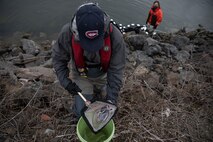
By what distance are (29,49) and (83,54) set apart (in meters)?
5.80

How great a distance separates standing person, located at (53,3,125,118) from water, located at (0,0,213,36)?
818cm

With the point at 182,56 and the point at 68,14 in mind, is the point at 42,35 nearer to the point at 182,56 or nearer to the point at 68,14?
the point at 68,14

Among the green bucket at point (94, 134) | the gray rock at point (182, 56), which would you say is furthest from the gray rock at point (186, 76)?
the green bucket at point (94, 134)

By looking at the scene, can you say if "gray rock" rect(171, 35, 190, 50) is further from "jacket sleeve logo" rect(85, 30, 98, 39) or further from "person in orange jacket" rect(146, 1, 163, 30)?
"jacket sleeve logo" rect(85, 30, 98, 39)

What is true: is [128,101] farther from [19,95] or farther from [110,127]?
[19,95]

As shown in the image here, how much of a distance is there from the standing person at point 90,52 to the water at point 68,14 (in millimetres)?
8180

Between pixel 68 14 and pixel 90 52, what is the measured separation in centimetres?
990

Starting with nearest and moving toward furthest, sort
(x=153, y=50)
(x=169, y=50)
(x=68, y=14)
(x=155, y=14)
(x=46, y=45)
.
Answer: (x=153, y=50) < (x=169, y=50) < (x=46, y=45) < (x=155, y=14) < (x=68, y=14)

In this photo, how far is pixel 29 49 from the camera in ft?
25.8

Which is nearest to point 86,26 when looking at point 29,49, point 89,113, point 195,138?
point 89,113

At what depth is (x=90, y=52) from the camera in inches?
96.4

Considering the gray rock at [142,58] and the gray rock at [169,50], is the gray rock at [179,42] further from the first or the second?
the gray rock at [142,58]

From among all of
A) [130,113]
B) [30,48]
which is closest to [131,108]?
[130,113]

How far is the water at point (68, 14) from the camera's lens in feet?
35.2
